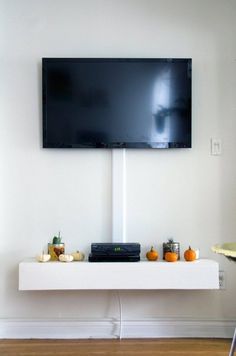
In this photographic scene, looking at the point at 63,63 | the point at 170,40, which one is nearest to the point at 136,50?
the point at 170,40

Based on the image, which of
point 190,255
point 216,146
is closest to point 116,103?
point 216,146

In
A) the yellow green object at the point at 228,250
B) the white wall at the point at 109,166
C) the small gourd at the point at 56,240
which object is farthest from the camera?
the white wall at the point at 109,166

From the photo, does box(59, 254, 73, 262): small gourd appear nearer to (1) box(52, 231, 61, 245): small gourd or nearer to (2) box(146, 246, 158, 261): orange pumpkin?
(1) box(52, 231, 61, 245): small gourd

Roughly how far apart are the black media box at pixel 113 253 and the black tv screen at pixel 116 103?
660 mm

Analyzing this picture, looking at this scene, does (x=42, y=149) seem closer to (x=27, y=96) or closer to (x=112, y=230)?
(x=27, y=96)

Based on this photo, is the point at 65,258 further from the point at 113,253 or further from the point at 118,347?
the point at 118,347

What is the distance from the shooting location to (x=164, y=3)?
2.90 meters

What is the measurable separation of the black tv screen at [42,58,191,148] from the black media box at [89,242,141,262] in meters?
0.66

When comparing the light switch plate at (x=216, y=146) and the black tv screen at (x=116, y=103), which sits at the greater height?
the black tv screen at (x=116, y=103)

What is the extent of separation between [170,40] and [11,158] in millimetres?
1337

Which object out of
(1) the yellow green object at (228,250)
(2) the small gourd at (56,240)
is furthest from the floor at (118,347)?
(1) the yellow green object at (228,250)

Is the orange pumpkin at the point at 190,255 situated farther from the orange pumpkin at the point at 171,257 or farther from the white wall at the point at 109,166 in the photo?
the white wall at the point at 109,166

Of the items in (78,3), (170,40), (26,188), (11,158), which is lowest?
(26,188)

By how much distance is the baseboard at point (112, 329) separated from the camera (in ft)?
9.14
